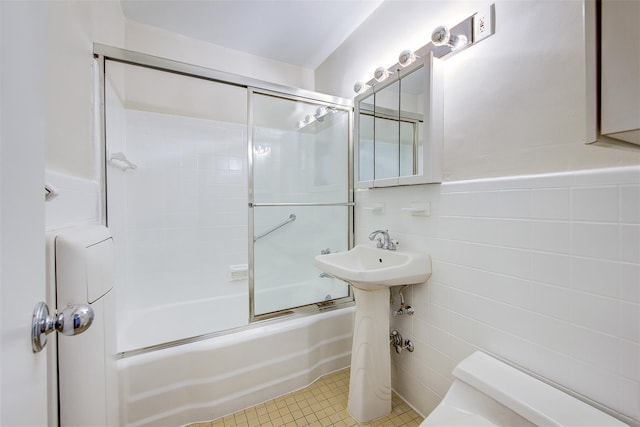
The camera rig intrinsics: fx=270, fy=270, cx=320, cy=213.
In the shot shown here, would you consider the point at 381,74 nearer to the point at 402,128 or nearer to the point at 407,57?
the point at 407,57

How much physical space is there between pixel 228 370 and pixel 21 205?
1378mm

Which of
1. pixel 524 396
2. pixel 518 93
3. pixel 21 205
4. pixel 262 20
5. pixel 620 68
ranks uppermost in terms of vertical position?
pixel 262 20

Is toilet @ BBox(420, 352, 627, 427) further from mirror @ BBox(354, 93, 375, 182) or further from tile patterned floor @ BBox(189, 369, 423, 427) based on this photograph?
mirror @ BBox(354, 93, 375, 182)

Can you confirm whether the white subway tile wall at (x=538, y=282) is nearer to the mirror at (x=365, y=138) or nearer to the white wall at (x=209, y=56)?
the mirror at (x=365, y=138)

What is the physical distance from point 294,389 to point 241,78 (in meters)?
1.93

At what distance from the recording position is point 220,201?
2385 mm

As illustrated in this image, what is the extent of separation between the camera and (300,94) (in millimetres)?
1882

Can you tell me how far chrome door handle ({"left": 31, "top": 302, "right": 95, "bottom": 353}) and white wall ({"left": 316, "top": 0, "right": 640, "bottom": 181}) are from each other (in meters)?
1.17

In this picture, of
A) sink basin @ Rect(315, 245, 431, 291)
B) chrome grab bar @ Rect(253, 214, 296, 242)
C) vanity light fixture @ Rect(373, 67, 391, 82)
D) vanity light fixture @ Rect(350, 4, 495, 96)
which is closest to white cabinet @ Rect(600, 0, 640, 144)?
vanity light fixture @ Rect(350, 4, 495, 96)

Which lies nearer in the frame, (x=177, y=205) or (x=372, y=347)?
(x=372, y=347)

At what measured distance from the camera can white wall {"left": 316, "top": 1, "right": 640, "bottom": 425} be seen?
Answer: 808 mm

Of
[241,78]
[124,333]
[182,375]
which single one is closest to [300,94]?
[241,78]

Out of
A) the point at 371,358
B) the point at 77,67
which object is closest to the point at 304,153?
the point at 77,67

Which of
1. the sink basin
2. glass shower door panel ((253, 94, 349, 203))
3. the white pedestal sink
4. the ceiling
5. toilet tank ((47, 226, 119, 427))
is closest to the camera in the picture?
toilet tank ((47, 226, 119, 427))
